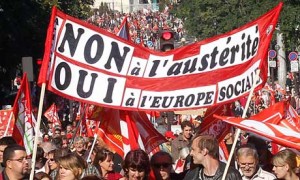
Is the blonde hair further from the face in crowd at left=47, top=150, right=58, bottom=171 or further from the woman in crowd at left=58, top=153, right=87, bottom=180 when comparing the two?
→ the face in crowd at left=47, top=150, right=58, bottom=171

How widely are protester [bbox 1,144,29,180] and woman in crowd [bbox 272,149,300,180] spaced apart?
2.01 metres

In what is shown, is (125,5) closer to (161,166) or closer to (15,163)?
(161,166)

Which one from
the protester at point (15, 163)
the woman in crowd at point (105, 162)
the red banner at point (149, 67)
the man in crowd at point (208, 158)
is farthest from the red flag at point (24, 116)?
the man in crowd at point (208, 158)

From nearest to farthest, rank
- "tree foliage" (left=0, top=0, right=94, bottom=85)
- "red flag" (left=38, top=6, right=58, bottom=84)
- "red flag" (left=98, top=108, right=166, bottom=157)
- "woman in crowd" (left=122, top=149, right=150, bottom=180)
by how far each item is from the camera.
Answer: "woman in crowd" (left=122, top=149, right=150, bottom=180)
"red flag" (left=38, top=6, right=58, bottom=84)
"red flag" (left=98, top=108, right=166, bottom=157)
"tree foliage" (left=0, top=0, right=94, bottom=85)

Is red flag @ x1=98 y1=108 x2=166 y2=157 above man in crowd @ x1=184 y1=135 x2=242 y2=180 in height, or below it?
above

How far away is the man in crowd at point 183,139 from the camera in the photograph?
14526 millimetres

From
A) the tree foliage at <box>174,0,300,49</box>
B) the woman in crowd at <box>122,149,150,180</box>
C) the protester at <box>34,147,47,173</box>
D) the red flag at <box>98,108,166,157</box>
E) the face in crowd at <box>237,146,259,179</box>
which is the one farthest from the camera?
the tree foliage at <box>174,0,300,49</box>

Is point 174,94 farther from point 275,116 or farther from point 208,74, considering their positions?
point 275,116

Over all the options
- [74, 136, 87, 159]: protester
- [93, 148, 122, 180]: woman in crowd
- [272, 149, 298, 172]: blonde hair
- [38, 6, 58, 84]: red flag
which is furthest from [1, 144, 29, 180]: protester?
[74, 136, 87, 159]: protester

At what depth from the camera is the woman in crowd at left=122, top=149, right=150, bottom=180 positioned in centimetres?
947

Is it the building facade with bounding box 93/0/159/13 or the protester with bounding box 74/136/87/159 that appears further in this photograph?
the building facade with bounding box 93/0/159/13

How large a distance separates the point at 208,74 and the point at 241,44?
0.39 meters

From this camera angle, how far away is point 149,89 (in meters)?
10.4

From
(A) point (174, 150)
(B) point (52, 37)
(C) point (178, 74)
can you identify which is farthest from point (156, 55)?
(A) point (174, 150)
